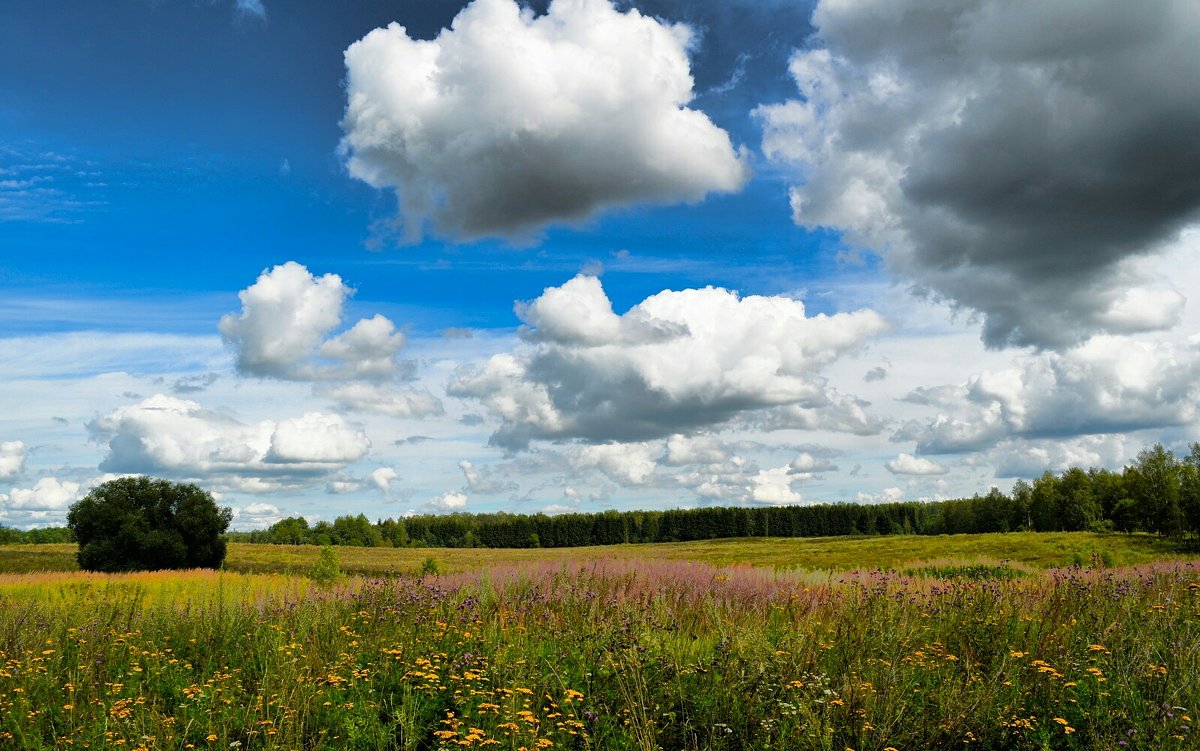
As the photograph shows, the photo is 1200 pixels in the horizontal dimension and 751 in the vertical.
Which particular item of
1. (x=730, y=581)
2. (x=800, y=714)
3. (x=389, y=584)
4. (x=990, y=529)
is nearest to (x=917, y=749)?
(x=800, y=714)

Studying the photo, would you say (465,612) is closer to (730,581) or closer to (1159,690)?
(730,581)

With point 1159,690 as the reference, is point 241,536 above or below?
below

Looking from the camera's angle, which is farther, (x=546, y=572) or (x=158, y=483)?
(x=158, y=483)

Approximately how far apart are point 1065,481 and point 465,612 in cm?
9828

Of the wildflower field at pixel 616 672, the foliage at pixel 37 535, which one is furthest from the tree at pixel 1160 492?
the foliage at pixel 37 535

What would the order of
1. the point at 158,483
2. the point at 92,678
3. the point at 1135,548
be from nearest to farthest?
the point at 92,678 → the point at 158,483 → the point at 1135,548

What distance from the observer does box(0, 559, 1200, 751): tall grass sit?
4.68 metres

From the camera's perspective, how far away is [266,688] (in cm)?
569

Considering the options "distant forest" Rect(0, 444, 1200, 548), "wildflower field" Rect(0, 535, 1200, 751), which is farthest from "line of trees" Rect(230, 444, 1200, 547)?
"wildflower field" Rect(0, 535, 1200, 751)

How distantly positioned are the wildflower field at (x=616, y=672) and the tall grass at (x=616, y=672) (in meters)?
0.03

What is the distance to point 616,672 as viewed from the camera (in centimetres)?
518

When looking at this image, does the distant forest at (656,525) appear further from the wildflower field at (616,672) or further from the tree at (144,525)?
the wildflower field at (616,672)

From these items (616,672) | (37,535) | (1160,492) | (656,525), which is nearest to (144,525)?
(616,672)

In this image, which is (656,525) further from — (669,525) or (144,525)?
(144,525)
